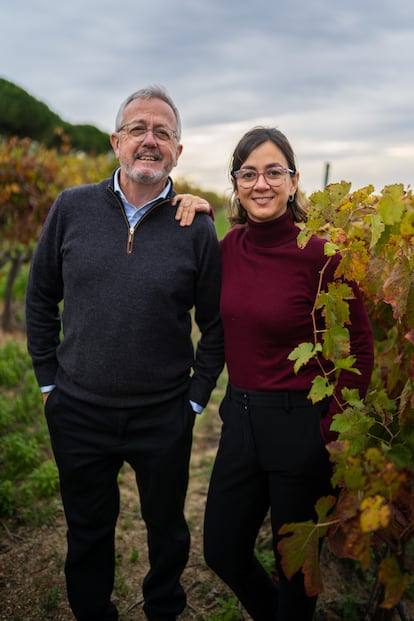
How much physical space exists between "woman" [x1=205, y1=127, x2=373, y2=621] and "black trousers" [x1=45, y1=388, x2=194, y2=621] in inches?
9.0

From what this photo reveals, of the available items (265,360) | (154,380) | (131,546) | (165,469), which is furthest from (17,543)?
(265,360)

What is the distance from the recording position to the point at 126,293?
7.47 feet

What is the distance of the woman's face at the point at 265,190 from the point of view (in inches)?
87.2

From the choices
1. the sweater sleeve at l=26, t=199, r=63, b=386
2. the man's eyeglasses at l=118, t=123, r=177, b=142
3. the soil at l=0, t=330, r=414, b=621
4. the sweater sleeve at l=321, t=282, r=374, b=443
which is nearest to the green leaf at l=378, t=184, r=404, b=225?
the sweater sleeve at l=321, t=282, r=374, b=443

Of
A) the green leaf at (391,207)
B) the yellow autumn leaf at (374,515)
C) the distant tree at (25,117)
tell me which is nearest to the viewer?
the yellow autumn leaf at (374,515)

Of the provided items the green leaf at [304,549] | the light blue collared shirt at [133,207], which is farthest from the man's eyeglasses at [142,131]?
the green leaf at [304,549]

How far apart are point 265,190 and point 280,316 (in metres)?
0.47

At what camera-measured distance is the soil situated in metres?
2.84

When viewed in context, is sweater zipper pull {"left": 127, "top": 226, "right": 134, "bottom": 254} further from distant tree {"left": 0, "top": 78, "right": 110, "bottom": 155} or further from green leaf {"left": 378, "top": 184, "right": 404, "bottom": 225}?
distant tree {"left": 0, "top": 78, "right": 110, "bottom": 155}

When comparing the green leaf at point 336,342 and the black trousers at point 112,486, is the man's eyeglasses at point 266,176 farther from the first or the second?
the black trousers at point 112,486

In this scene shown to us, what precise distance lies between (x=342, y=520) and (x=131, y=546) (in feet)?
7.10

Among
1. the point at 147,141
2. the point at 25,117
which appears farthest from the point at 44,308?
the point at 25,117

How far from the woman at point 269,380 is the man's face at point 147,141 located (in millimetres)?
289

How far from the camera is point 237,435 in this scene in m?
2.22
